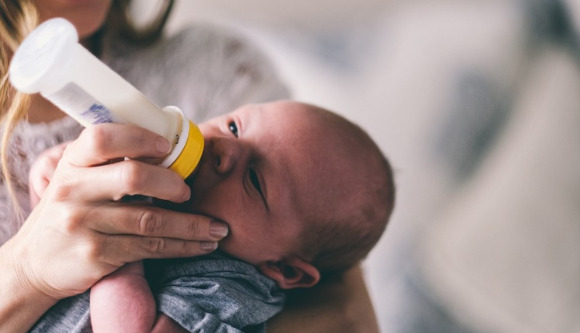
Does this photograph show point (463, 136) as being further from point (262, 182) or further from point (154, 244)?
point (154, 244)

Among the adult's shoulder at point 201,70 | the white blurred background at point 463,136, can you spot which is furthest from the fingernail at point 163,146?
the white blurred background at point 463,136

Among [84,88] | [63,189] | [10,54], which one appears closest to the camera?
[84,88]

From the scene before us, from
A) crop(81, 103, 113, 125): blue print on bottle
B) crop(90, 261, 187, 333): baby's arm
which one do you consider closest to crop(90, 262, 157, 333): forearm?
crop(90, 261, 187, 333): baby's arm

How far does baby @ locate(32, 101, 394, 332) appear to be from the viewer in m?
0.75

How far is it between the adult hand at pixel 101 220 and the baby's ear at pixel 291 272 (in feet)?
0.44

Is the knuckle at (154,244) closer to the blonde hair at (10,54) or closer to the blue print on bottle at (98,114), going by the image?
the blue print on bottle at (98,114)

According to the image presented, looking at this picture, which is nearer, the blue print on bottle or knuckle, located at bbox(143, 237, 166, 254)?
the blue print on bottle

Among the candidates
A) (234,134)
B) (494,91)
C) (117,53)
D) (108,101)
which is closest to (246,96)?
(117,53)

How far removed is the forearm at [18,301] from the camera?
747 mm

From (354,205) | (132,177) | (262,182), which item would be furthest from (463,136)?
(132,177)

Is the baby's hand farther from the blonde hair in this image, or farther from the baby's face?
the baby's face

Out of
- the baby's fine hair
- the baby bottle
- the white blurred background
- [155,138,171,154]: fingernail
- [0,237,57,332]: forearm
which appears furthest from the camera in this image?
the white blurred background

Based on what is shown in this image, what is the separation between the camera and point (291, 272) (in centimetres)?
90

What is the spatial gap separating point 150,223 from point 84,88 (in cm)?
20
